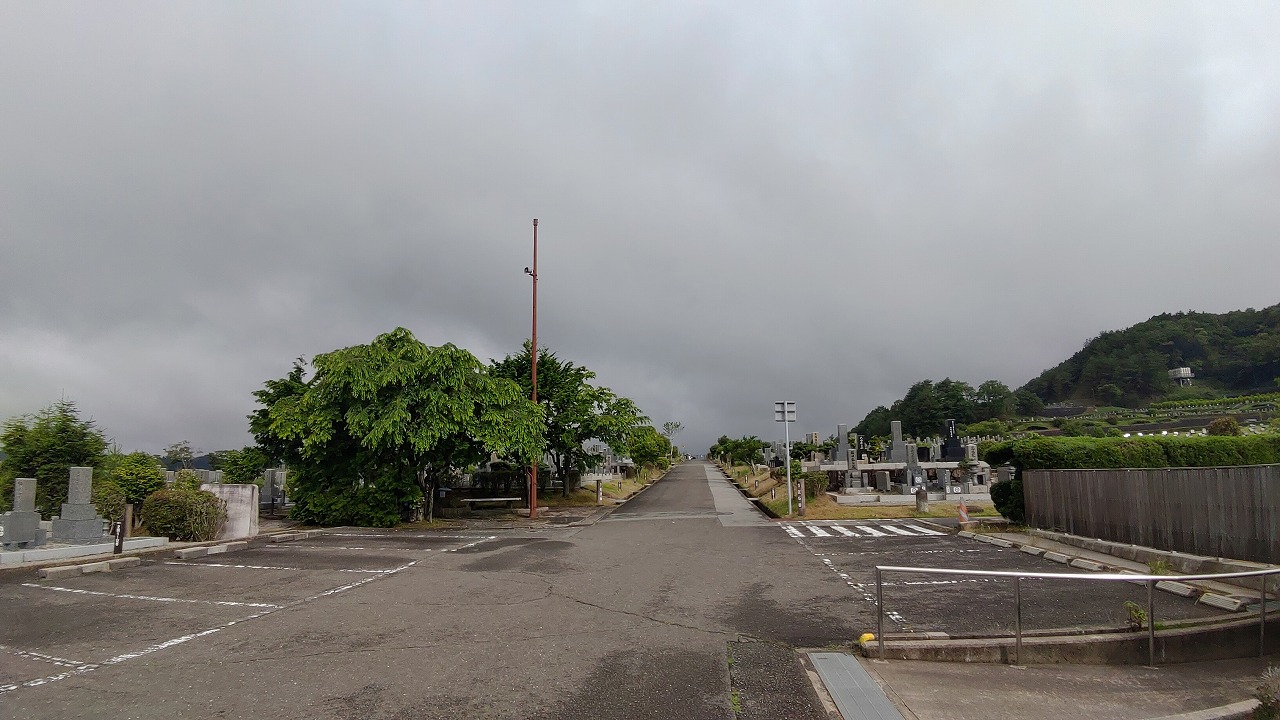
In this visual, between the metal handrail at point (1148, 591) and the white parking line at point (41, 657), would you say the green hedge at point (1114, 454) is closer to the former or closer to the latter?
the metal handrail at point (1148, 591)

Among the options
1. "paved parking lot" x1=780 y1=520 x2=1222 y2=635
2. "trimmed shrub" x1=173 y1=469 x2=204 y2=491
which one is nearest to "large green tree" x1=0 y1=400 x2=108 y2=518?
"trimmed shrub" x1=173 y1=469 x2=204 y2=491

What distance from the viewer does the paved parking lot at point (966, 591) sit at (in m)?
6.69

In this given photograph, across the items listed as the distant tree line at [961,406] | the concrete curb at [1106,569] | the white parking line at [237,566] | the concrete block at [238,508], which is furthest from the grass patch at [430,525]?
the distant tree line at [961,406]

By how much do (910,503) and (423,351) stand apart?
2054 cm

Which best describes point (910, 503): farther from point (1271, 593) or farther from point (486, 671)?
point (486, 671)

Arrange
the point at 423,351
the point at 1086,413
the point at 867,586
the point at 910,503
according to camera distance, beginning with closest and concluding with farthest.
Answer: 1. the point at 867,586
2. the point at 423,351
3. the point at 910,503
4. the point at 1086,413

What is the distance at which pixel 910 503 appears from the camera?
28.1 meters

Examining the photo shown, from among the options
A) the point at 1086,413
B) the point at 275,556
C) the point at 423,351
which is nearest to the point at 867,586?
the point at 275,556

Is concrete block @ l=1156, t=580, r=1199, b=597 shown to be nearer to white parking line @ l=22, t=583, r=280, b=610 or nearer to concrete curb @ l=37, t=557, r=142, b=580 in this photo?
white parking line @ l=22, t=583, r=280, b=610

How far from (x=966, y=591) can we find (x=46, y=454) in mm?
25302

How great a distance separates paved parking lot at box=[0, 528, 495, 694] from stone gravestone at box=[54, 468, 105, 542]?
5.58ft

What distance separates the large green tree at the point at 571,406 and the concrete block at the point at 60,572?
19316 millimetres

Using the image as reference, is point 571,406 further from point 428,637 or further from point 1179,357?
point 1179,357

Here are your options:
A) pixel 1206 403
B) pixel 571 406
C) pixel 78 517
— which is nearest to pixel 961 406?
pixel 1206 403
